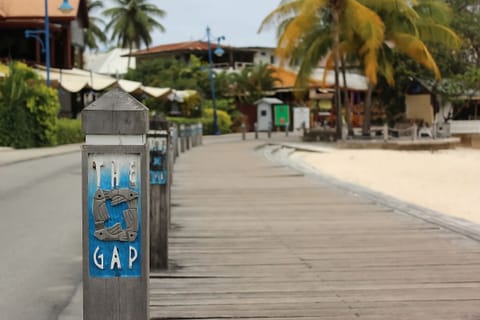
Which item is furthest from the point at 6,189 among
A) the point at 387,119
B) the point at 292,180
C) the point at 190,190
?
the point at 387,119

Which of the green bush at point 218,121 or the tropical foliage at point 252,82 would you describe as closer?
the green bush at point 218,121

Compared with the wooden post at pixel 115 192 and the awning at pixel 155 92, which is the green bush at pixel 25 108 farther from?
the wooden post at pixel 115 192

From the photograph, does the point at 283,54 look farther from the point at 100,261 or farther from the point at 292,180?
the point at 100,261

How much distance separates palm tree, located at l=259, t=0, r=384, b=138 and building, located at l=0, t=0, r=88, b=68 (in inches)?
493

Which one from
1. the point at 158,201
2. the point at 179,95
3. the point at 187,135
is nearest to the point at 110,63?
the point at 179,95

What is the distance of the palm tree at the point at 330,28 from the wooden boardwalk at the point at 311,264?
20.9 meters

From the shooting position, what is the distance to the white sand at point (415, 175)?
46.2 feet

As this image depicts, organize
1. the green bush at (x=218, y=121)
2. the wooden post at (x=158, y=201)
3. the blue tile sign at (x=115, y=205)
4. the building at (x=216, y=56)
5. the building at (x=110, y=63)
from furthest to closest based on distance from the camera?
the building at (x=110, y=63)
the building at (x=216, y=56)
the green bush at (x=218, y=121)
the wooden post at (x=158, y=201)
the blue tile sign at (x=115, y=205)

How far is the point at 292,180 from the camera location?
50.4 ft

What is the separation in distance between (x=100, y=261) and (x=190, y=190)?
9.57 metres

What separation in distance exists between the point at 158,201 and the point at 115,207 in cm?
287

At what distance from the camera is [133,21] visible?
6656cm

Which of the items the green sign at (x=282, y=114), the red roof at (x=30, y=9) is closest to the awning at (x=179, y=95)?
the red roof at (x=30, y=9)

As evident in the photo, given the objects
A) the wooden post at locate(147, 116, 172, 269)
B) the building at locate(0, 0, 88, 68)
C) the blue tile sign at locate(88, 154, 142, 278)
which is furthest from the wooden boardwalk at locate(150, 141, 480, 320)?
the building at locate(0, 0, 88, 68)
